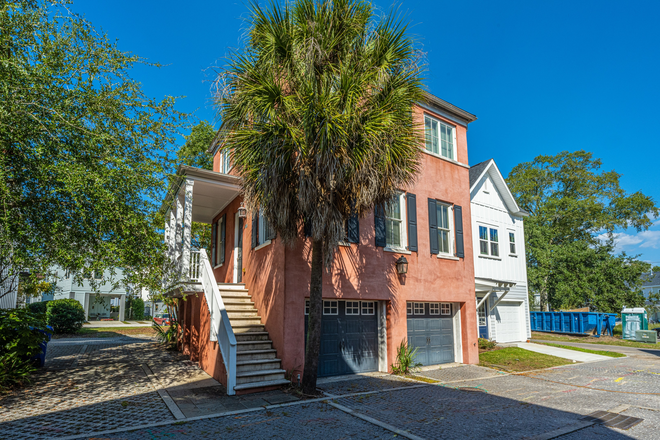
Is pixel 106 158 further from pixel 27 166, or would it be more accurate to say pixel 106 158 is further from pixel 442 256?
pixel 442 256

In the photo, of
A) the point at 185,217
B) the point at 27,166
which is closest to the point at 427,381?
the point at 185,217

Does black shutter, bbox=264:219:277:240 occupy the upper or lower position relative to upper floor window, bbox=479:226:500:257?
lower

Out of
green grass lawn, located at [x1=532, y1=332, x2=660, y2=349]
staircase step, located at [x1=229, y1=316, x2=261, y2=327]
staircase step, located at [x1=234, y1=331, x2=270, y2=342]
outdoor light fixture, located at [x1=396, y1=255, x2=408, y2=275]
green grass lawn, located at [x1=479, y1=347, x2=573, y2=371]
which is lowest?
green grass lawn, located at [x1=532, y1=332, x2=660, y2=349]

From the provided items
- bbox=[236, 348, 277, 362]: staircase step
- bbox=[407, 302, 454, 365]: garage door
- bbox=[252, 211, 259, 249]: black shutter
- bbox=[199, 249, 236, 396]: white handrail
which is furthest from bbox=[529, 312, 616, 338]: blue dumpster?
bbox=[199, 249, 236, 396]: white handrail

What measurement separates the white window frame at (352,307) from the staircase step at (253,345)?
223 cm

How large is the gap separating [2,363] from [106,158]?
14.9 feet

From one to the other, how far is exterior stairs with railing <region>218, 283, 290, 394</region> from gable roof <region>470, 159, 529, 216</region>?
1218cm

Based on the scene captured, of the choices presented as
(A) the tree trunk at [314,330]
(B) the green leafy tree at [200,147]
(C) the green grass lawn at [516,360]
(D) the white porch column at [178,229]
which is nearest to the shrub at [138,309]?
(B) the green leafy tree at [200,147]

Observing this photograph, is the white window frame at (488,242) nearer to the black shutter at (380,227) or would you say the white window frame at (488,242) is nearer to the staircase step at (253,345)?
the black shutter at (380,227)

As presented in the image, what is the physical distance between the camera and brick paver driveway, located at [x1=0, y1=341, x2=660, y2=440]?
589 cm

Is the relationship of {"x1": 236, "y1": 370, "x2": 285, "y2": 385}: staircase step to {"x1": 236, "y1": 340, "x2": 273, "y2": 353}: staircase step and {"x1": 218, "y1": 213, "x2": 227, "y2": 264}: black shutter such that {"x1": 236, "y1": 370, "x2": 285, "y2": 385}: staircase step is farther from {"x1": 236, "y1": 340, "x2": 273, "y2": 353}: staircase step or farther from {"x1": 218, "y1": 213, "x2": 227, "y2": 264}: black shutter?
{"x1": 218, "y1": 213, "x2": 227, "y2": 264}: black shutter

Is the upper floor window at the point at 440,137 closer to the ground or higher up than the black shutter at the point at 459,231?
higher up

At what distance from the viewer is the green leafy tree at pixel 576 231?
26.5 meters

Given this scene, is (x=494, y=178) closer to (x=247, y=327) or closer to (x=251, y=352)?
(x=247, y=327)
